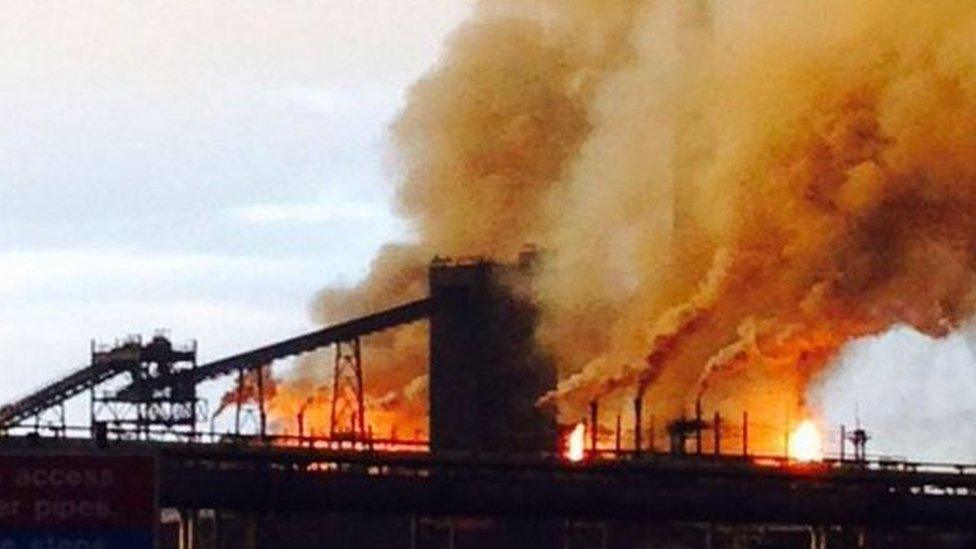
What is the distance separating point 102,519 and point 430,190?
5228 inches

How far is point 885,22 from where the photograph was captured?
131625 mm

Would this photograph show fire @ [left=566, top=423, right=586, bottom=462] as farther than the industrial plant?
Yes

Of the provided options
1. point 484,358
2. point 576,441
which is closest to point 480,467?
point 576,441

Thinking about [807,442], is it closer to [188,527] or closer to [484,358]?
[484,358]

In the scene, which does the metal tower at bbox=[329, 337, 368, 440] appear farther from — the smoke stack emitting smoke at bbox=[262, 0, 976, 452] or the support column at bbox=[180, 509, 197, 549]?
the support column at bbox=[180, 509, 197, 549]

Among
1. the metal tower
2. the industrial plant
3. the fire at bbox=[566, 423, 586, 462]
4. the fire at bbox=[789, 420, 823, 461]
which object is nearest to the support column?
the industrial plant

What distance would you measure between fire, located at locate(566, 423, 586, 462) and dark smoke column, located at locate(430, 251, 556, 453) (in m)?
11.5

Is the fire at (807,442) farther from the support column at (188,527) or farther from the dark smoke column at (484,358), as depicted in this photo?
the support column at (188,527)

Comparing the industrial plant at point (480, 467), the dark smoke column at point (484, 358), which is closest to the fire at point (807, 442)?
the industrial plant at point (480, 467)

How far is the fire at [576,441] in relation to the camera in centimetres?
14488

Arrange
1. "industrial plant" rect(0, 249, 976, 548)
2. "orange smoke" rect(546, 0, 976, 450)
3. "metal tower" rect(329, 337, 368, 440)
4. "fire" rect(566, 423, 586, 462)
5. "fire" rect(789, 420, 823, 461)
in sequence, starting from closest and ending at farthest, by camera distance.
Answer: "industrial plant" rect(0, 249, 976, 548) < "orange smoke" rect(546, 0, 976, 450) < "fire" rect(566, 423, 586, 462) < "fire" rect(789, 420, 823, 461) < "metal tower" rect(329, 337, 368, 440)

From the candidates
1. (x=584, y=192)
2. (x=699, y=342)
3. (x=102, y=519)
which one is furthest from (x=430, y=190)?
(x=102, y=519)

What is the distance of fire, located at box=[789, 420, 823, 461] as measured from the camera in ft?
488

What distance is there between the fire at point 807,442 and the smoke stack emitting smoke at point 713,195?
1.17 meters
